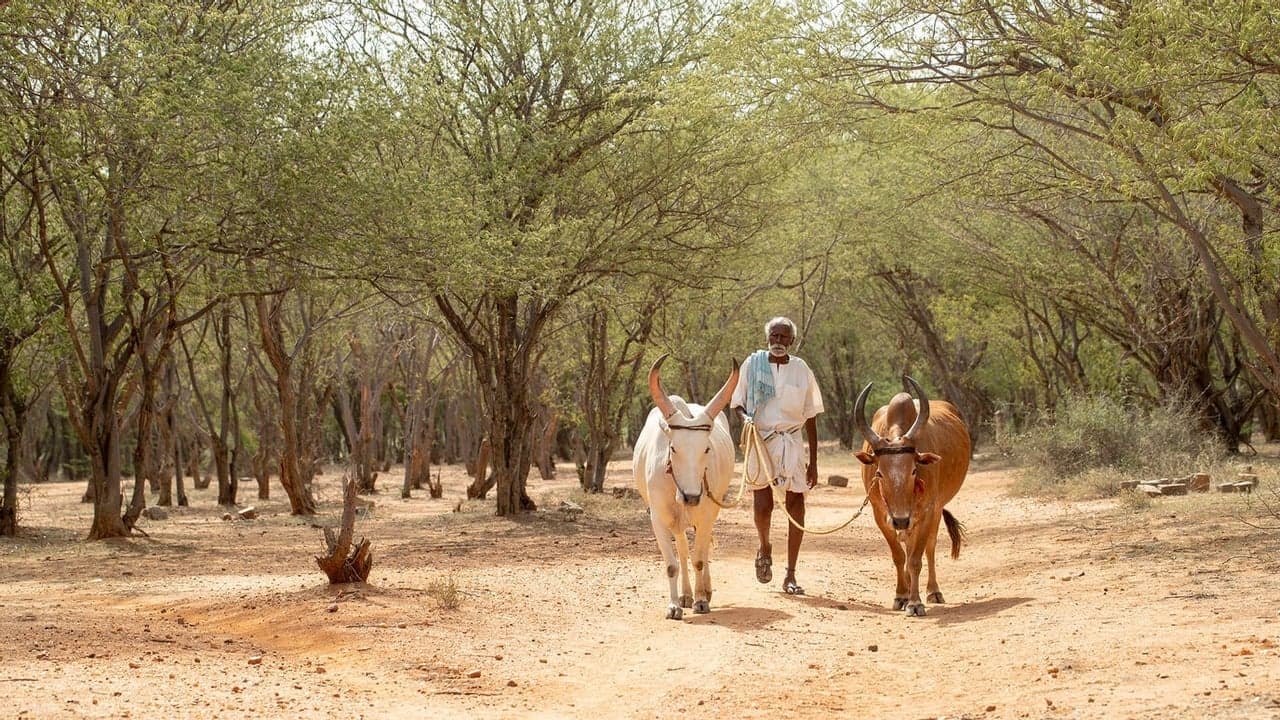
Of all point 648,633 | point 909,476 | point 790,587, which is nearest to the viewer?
point 648,633

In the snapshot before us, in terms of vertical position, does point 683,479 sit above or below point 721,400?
below

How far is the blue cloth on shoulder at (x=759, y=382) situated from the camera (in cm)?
1113

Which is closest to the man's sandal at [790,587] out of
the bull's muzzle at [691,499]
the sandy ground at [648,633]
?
the sandy ground at [648,633]

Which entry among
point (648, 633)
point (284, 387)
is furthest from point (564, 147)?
point (648, 633)

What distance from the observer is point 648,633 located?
9398 mm

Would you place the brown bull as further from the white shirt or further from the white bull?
the white bull

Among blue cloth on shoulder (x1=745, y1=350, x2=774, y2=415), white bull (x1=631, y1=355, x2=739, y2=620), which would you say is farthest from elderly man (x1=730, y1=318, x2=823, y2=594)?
white bull (x1=631, y1=355, x2=739, y2=620)

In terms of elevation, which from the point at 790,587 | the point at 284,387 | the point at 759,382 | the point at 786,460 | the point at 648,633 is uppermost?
the point at 284,387

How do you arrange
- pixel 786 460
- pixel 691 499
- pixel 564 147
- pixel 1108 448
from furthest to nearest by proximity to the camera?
pixel 1108 448 → pixel 564 147 → pixel 786 460 → pixel 691 499

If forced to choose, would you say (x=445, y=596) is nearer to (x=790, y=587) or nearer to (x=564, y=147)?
(x=790, y=587)

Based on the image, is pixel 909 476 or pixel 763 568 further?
pixel 763 568

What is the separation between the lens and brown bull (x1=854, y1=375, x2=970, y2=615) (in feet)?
32.4

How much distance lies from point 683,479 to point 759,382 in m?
1.74

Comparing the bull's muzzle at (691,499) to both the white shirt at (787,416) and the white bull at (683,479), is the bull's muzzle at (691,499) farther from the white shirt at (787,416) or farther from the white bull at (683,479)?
the white shirt at (787,416)
